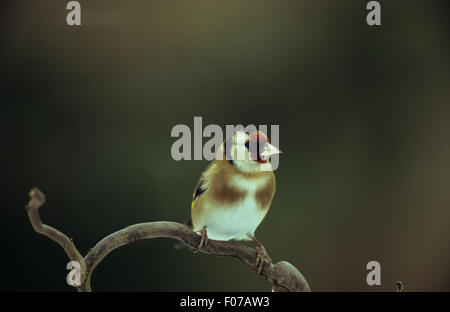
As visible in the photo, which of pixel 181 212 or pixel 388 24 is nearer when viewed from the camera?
pixel 181 212

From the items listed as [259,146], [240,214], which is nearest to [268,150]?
[259,146]

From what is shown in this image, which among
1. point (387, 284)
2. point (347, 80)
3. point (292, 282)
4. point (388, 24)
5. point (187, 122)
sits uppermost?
point (388, 24)

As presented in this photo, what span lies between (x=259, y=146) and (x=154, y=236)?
191mm

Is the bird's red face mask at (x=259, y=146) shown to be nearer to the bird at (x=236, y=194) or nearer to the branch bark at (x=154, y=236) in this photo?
the bird at (x=236, y=194)

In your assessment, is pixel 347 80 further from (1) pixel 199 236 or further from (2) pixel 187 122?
(1) pixel 199 236

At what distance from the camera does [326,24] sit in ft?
4.04

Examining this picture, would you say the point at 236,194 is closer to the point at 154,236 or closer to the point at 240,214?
the point at 240,214

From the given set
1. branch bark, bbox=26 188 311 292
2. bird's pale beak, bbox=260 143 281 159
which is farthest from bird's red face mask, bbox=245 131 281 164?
branch bark, bbox=26 188 311 292

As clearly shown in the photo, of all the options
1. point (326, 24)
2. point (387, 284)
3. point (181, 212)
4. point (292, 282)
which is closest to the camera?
point (292, 282)

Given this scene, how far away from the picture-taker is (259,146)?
658 millimetres

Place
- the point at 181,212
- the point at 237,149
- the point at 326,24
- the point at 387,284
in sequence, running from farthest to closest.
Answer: the point at 326,24 < the point at 387,284 < the point at 181,212 < the point at 237,149

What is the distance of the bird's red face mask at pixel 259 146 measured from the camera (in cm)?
65

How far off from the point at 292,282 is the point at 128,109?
2.31 ft
